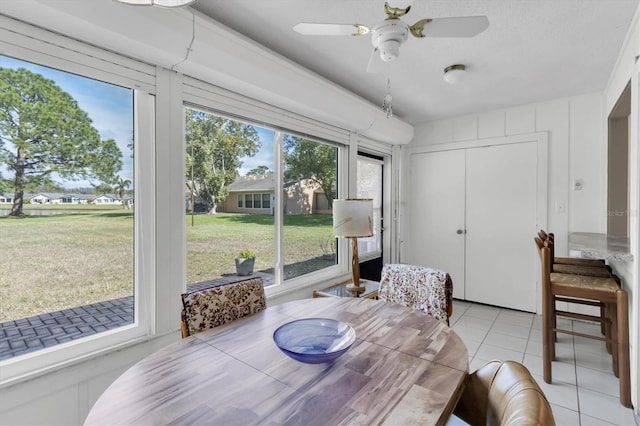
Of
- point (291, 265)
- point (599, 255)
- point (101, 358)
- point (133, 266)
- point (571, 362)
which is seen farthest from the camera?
point (291, 265)

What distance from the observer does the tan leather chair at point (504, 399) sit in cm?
68

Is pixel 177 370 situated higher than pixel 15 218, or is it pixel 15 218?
pixel 15 218

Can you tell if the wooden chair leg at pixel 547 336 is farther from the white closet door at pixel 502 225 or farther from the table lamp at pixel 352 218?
the white closet door at pixel 502 225

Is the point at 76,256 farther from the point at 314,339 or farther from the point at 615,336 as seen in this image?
the point at 615,336

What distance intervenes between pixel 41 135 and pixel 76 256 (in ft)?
2.10

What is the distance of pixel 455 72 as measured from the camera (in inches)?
99.9

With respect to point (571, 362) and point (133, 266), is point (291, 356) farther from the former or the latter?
point (571, 362)

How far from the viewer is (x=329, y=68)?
8.66ft

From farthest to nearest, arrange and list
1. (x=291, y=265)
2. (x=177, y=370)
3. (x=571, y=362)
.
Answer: (x=291, y=265) → (x=571, y=362) → (x=177, y=370)

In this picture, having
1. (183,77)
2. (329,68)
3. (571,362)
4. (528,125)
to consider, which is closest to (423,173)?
(528,125)

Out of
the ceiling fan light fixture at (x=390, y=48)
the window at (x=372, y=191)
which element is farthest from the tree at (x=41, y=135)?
the window at (x=372, y=191)

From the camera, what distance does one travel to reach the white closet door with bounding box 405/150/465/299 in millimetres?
4066

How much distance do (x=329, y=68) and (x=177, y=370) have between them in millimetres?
2464

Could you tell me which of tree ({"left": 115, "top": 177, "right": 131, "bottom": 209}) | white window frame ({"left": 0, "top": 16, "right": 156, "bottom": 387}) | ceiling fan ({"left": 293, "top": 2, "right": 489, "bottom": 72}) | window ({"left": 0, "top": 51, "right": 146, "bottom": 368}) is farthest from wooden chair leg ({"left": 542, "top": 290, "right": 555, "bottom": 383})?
tree ({"left": 115, "top": 177, "right": 131, "bottom": 209})
